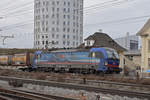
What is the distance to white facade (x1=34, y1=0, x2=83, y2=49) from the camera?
96.6 meters

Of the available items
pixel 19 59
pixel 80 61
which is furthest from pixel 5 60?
pixel 80 61

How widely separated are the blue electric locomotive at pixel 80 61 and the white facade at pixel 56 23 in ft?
212

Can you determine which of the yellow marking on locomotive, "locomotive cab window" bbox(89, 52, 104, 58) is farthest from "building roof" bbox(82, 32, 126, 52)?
"locomotive cab window" bbox(89, 52, 104, 58)

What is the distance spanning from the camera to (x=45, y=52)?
30.6 m

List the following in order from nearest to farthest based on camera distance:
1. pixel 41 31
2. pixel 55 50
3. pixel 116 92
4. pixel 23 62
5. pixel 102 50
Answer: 1. pixel 116 92
2. pixel 102 50
3. pixel 55 50
4. pixel 23 62
5. pixel 41 31

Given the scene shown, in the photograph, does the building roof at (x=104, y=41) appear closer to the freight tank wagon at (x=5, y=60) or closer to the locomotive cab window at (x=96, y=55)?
the freight tank wagon at (x=5, y=60)

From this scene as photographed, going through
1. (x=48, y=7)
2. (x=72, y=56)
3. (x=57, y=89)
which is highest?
(x=48, y=7)

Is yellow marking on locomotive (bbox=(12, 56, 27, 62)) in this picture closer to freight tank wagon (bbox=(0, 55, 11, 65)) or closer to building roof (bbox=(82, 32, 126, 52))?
freight tank wagon (bbox=(0, 55, 11, 65))

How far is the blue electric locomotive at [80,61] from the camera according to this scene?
23094 mm

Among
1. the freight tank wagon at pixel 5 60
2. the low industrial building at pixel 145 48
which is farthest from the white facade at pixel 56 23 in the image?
the low industrial building at pixel 145 48

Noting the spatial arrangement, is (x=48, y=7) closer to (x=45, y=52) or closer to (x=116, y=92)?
(x=45, y=52)

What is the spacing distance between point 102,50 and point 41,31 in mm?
76312

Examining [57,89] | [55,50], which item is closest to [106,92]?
[57,89]

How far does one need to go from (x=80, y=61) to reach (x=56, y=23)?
7410 cm
